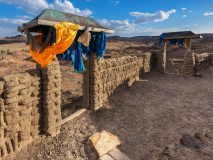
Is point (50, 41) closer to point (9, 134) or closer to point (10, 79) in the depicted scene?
point (10, 79)

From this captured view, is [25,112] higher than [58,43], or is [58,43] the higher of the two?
[58,43]

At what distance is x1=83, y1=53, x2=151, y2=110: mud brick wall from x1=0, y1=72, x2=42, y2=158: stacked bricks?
7.28 ft

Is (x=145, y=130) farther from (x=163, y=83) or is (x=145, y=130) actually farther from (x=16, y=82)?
(x=163, y=83)

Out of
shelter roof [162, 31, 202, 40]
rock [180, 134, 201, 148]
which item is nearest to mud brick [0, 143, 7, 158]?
rock [180, 134, 201, 148]

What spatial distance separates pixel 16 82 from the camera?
364 cm

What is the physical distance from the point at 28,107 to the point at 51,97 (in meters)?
0.65

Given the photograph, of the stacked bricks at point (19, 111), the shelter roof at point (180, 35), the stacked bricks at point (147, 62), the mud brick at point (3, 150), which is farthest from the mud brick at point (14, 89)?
the shelter roof at point (180, 35)

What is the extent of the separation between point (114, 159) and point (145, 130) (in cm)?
172

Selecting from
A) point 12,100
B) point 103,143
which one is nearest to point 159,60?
point 103,143

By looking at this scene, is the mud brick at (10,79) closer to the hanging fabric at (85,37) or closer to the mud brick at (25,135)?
the mud brick at (25,135)

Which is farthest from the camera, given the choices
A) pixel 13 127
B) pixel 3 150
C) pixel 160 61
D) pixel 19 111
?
pixel 160 61

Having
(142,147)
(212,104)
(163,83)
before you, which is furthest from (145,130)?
(163,83)

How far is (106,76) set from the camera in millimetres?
6969

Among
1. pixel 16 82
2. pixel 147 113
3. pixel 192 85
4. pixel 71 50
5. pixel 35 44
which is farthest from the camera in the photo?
pixel 192 85
